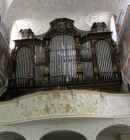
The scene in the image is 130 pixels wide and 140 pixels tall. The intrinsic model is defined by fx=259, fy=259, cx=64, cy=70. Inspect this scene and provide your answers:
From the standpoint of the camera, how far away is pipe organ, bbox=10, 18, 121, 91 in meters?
11.7

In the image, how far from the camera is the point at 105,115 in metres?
8.92

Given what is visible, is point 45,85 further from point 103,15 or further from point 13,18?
point 103,15

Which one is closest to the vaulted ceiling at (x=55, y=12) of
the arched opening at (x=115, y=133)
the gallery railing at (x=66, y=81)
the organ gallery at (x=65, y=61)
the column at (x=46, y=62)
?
the organ gallery at (x=65, y=61)

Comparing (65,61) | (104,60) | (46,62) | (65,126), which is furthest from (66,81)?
(65,126)

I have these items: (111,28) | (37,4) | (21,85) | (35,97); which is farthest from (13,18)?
(35,97)

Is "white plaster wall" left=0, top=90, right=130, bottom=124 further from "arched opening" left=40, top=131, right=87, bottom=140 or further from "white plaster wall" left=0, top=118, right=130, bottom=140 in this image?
"arched opening" left=40, top=131, right=87, bottom=140

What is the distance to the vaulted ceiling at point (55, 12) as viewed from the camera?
45.1ft

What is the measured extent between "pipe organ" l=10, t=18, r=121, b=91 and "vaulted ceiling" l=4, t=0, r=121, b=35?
131cm

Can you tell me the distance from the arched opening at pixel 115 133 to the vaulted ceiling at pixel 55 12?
6.35 metres

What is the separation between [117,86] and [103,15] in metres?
4.89

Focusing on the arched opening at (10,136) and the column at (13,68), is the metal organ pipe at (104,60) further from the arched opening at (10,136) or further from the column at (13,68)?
the arched opening at (10,136)

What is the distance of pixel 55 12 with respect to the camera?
14539 mm

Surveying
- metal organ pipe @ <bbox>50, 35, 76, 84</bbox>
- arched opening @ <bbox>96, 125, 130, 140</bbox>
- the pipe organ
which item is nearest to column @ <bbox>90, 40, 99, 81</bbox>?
the pipe organ

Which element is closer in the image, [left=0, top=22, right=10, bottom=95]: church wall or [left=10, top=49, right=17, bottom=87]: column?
[left=0, top=22, right=10, bottom=95]: church wall
